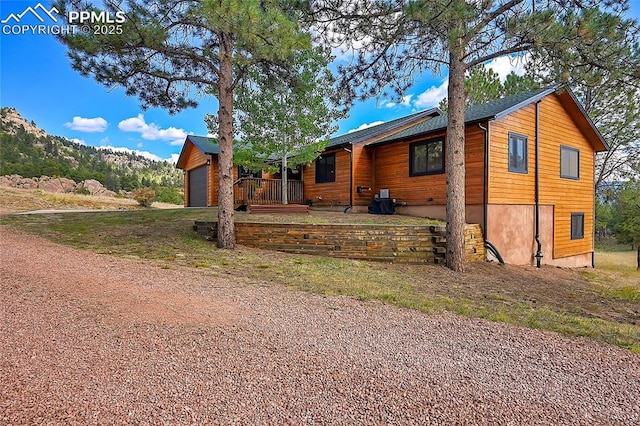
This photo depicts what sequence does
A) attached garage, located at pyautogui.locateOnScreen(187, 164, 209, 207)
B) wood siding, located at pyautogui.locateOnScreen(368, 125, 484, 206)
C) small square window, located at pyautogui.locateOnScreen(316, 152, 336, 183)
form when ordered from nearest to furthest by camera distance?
wood siding, located at pyautogui.locateOnScreen(368, 125, 484, 206), small square window, located at pyautogui.locateOnScreen(316, 152, 336, 183), attached garage, located at pyautogui.locateOnScreen(187, 164, 209, 207)

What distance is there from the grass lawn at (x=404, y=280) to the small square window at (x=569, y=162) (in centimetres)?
489

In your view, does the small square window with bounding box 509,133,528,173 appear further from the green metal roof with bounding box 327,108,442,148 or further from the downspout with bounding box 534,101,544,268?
the green metal roof with bounding box 327,108,442,148

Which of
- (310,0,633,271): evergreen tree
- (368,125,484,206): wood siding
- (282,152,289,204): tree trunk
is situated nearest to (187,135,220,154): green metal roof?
(282,152,289,204): tree trunk

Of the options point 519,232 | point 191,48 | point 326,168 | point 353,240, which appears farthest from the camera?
point 326,168

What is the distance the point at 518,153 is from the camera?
→ 10.8 m

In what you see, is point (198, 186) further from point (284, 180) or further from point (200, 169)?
point (284, 180)

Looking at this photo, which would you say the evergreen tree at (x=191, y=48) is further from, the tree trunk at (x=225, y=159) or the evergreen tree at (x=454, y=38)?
the evergreen tree at (x=454, y=38)

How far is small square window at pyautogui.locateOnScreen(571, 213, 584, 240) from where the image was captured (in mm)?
12727

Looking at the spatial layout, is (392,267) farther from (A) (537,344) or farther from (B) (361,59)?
(B) (361,59)

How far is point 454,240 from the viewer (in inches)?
307

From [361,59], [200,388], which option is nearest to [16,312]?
[200,388]

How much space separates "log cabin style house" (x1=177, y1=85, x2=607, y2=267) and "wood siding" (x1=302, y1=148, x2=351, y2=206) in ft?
0.13

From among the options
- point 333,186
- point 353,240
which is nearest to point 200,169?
point 333,186

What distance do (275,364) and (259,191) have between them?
Result: 41.7 ft
